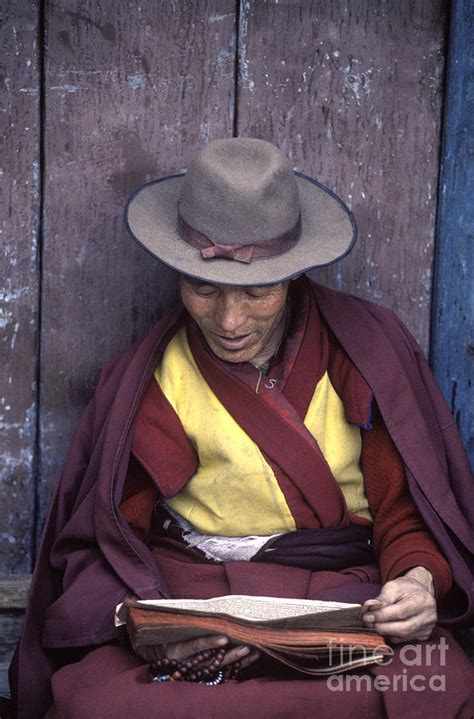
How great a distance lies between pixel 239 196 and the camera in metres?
2.29

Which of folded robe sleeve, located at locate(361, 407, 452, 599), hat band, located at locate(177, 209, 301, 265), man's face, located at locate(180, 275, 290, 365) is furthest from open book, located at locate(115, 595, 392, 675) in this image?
hat band, located at locate(177, 209, 301, 265)

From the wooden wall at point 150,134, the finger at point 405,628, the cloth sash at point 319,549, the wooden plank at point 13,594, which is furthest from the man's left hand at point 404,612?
the wooden plank at point 13,594

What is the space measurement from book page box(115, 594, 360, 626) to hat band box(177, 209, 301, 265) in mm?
667

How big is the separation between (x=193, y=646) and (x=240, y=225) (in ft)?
2.71

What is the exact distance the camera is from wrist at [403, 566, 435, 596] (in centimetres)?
227

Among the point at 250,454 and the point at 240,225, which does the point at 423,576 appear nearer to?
the point at 250,454

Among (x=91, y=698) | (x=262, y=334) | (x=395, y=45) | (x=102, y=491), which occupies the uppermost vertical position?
(x=395, y=45)

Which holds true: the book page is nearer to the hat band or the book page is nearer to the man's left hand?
the man's left hand

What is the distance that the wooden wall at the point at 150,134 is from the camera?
2684 millimetres

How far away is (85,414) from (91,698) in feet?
2.25

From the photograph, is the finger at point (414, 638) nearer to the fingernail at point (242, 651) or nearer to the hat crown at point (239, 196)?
the fingernail at point (242, 651)

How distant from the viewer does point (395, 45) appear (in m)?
2.72

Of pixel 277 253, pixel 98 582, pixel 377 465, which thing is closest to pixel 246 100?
pixel 277 253

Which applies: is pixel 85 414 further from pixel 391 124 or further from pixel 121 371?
pixel 391 124
